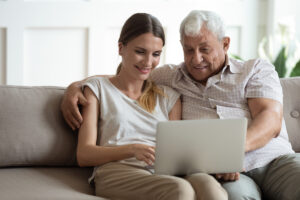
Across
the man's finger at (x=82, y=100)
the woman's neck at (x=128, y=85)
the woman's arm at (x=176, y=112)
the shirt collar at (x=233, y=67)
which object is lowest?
the woman's arm at (x=176, y=112)

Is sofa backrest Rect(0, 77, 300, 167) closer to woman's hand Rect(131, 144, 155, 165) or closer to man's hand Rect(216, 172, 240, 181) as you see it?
woman's hand Rect(131, 144, 155, 165)

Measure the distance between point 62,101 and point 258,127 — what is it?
0.75m

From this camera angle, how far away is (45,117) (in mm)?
1829

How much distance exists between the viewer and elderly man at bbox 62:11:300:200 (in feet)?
5.69

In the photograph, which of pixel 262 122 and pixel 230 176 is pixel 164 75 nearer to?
pixel 262 122

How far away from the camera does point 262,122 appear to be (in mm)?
1751

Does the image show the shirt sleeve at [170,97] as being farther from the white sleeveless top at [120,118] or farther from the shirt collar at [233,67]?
the shirt collar at [233,67]

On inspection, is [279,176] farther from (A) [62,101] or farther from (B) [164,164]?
(A) [62,101]

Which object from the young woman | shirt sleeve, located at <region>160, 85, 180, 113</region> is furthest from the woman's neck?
shirt sleeve, located at <region>160, 85, 180, 113</region>

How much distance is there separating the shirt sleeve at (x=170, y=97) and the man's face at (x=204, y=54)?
113 mm

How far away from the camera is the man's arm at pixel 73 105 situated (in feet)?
5.71

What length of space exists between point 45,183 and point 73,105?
30 cm

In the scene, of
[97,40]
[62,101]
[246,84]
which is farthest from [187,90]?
[97,40]

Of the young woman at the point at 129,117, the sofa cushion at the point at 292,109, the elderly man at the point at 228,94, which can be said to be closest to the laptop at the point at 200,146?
the young woman at the point at 129,117
